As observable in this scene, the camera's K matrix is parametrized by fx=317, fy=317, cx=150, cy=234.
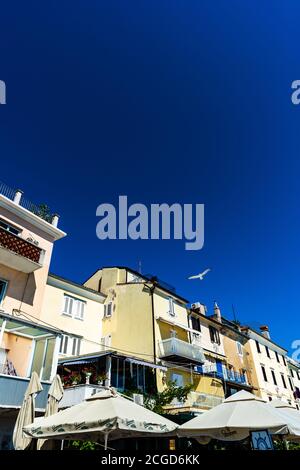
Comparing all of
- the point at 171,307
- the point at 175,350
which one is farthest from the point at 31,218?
the point at 171,307

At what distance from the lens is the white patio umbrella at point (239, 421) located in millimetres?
7793

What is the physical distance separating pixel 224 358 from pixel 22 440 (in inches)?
1048

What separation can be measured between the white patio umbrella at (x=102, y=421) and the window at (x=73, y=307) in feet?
44.0

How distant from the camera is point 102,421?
23.2 ft

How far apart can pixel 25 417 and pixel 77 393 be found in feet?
23.4

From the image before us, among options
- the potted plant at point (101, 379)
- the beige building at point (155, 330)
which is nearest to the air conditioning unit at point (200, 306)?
the beige building at point (155, 330)

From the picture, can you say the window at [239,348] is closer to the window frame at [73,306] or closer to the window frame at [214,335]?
the window frame at [214,335]

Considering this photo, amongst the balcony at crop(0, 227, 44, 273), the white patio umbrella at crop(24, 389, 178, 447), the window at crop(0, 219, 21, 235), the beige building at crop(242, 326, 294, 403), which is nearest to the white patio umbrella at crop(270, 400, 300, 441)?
the white patio umbrella at crop(24, 389, 178, 447)

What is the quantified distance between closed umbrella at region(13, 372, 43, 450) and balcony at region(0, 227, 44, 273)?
7323 mm

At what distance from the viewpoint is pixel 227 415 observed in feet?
28.4

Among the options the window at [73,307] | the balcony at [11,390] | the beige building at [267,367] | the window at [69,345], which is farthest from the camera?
the beige building at [267,367]

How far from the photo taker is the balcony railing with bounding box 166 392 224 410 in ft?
69.3

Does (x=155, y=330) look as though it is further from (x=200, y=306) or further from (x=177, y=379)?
(x=200, y=306)
